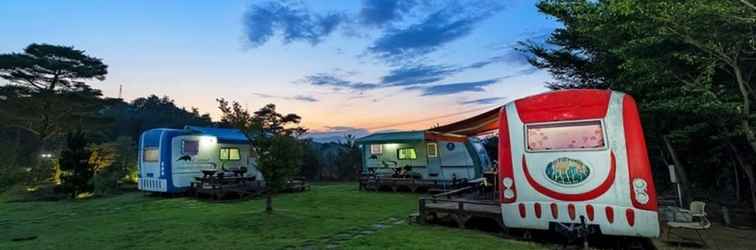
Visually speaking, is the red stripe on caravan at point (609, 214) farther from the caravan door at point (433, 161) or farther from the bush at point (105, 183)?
the bush at point (105, 183)

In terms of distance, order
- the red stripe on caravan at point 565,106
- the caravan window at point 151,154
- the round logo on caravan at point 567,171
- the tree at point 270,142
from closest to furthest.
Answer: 1. the round logo on caravan at point 567,171
2. the red stripe on caravan at point 565,106
3. the tree at point 270,142
4. the caravan window at point 151,154

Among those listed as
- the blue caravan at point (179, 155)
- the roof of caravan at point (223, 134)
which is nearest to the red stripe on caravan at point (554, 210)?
the blue caravan at point (179, 155)

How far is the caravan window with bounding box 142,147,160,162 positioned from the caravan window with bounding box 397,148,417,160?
383 inches

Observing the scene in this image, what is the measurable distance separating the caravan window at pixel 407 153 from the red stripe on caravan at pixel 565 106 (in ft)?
35.2

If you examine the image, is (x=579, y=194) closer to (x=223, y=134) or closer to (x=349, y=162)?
(x=223, y=134)

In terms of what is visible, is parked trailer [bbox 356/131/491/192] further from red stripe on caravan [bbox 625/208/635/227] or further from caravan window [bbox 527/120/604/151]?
red stripe on caravan [bbox 625/208/635/227]

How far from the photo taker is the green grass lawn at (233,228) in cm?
601

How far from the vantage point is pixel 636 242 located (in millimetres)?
5875

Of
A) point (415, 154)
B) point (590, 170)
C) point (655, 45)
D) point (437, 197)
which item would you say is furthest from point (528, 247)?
point (415, 154)

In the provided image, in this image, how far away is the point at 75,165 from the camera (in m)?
14.9

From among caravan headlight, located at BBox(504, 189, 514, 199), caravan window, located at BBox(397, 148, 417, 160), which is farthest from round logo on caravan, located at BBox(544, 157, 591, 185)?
caravan window, located at BBox(397, 148, 417, 160)

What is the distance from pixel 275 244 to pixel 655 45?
7771 millimetres

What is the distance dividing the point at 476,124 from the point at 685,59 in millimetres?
5121

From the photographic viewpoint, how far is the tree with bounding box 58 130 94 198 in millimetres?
14664
